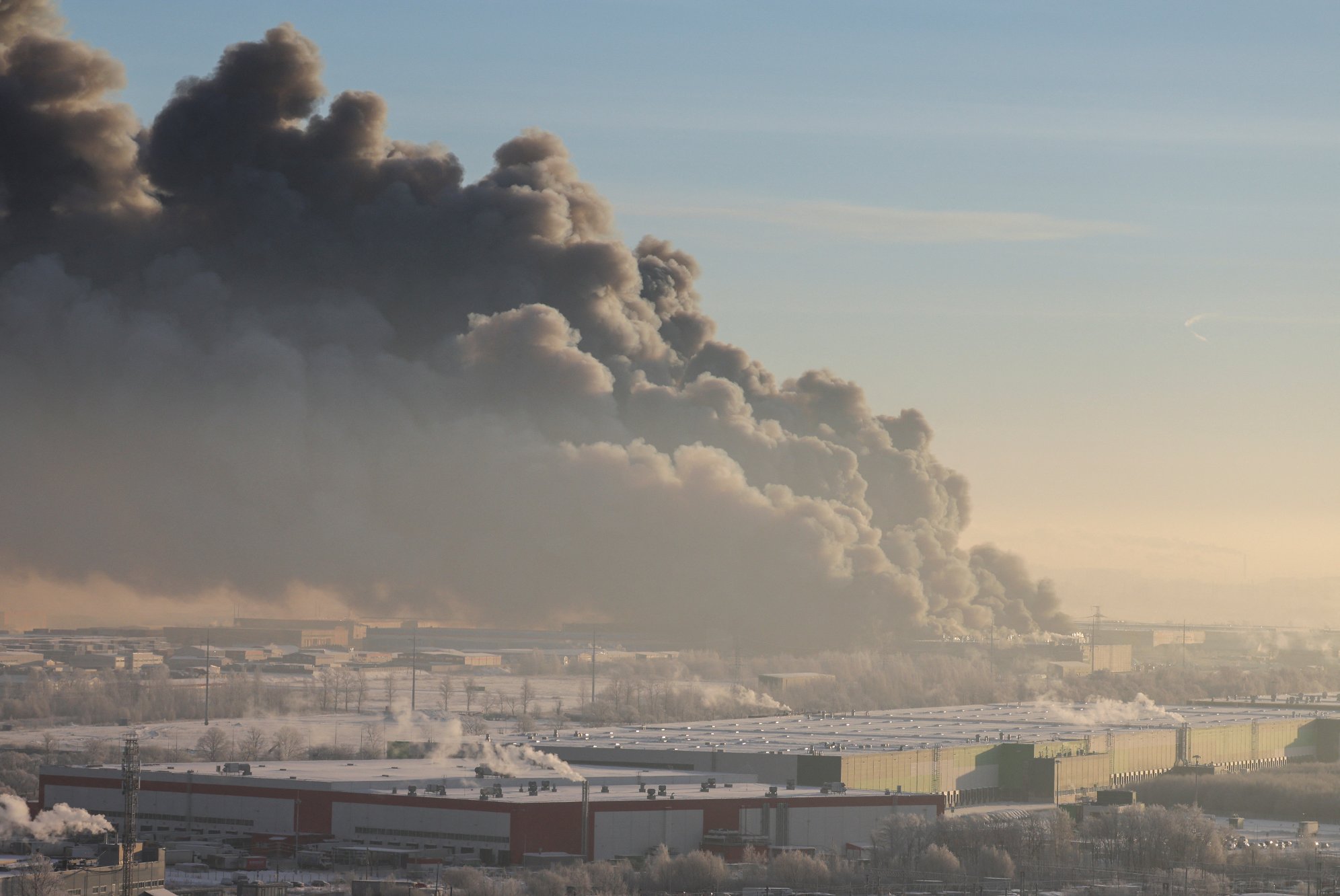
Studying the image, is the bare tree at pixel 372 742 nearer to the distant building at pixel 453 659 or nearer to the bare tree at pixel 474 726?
the bare tree at pixel 474 726

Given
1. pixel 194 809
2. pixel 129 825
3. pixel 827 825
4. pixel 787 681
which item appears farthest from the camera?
pixel 787 681

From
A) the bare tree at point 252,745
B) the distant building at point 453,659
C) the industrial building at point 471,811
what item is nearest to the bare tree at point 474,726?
Result: the bare tree at point 252,745

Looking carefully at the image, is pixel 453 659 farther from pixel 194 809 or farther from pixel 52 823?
pixel 52 823

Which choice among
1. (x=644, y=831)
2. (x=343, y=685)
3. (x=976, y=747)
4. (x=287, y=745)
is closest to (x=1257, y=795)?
(x=976, y=747)

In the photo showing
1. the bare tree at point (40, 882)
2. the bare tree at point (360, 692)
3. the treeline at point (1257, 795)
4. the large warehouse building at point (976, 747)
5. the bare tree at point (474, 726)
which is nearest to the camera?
the bare tree at point (40, 882)

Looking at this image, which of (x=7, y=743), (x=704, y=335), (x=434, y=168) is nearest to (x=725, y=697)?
(x=704, y=335)

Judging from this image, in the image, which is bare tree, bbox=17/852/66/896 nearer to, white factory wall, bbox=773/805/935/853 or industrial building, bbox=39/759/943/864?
industrial building, bbox=39/759/943/864
